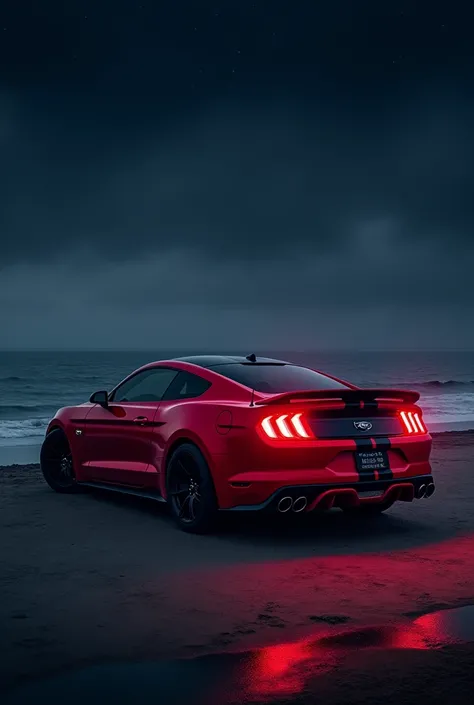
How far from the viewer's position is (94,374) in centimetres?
6881

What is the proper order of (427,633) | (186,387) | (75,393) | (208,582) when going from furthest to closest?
(75,393) < (186,387) < (208,582) < (427,633)

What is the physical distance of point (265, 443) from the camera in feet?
22.9

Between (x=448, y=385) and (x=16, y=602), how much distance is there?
59127mm

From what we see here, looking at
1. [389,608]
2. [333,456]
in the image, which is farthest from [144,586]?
[333,456]

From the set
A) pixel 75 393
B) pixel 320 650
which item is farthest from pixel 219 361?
pixel 75 393

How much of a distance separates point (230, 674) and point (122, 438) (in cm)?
494

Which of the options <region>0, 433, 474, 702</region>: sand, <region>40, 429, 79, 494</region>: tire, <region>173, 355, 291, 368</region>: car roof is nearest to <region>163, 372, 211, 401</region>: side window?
<region>173, 355, 291, 368</region>: car roof

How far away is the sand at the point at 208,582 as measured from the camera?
4398 mm

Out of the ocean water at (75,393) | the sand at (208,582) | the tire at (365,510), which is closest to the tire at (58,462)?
the sand at (208,582)

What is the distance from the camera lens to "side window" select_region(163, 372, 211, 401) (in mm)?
7941

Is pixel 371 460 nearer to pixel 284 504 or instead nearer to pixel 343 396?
pixel 343 396

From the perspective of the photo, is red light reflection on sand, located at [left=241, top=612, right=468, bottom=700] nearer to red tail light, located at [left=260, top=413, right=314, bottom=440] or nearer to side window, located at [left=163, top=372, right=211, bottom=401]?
red tail light, located at [left=260, top=413, right=314, bottom=440]

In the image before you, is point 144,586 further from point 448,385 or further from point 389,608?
point 448,385

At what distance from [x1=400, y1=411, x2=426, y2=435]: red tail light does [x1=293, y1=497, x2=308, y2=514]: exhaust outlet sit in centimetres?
131
